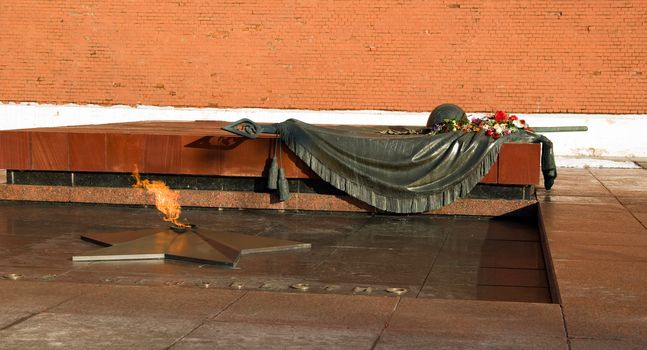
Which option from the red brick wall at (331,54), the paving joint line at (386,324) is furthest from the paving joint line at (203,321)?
the red brick wall at (331,54)

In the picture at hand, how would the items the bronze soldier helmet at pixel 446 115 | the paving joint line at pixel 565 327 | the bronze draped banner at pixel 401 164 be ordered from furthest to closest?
the bronze soldier helmet at pixel 446 115 → the bronze draped banner at pixel 401 164 → the paving joint line at pixel 565 327

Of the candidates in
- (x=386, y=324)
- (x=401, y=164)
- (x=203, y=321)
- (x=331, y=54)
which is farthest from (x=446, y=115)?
(x=331, y=54)

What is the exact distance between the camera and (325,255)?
6809mm

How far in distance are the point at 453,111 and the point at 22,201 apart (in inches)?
158

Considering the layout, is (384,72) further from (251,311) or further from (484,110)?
(251,311)

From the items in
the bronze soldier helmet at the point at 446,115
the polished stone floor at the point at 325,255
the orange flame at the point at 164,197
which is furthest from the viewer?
the bronze soldier helmet at the point at 446,115

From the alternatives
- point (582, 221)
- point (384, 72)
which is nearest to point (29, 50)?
point (384, 72)

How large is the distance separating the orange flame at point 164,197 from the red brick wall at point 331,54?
6.34 m

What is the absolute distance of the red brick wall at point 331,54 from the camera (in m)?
14.7

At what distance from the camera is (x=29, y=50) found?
52.4 feet

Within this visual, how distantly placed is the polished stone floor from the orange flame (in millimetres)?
161

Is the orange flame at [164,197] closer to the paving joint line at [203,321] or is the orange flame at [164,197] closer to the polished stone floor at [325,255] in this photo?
the polished stone floor at [325,255]

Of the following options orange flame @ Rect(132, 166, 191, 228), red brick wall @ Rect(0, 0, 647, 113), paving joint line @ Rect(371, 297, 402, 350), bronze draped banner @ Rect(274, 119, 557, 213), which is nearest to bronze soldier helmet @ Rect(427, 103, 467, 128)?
bronze draped banner @ Rect(274, 119, 557, 213)

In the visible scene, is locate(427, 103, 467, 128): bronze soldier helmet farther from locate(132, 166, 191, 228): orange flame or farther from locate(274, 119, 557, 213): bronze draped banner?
locate(132, 166, 191, 228): orange flame
